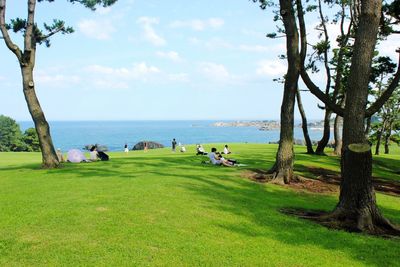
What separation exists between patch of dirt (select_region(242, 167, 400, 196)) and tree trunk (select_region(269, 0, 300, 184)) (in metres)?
0.51

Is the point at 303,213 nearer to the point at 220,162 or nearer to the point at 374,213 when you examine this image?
the point at 374,213

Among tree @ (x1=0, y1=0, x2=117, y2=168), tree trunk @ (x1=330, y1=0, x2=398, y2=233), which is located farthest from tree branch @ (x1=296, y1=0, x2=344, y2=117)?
tree @ (x1=0, y1=0, x2=117, y2=168)

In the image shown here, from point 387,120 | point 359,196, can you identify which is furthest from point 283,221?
point 387,120

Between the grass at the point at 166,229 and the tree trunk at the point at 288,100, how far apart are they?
2692 mm

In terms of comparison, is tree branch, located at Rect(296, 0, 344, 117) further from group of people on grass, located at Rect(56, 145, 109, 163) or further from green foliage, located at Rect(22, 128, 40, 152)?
green foliage, located at Rect(22, 128, 40, 152)

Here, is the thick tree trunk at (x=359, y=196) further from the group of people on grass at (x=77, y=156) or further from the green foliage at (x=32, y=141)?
the green foliage at (x=32, y=141)

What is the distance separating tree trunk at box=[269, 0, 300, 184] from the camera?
16.5m

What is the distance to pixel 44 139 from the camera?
18.7 meters

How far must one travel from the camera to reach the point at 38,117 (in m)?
18.6

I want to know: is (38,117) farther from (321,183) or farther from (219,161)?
(321,183)

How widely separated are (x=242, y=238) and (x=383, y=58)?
20.5 meters

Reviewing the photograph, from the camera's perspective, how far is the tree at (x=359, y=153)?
33.1 ft

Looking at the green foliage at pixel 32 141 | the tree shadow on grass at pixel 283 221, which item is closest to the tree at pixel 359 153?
the tree shadow on grass at pixel 283 221

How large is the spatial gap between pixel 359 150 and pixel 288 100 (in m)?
7.47
